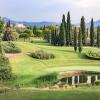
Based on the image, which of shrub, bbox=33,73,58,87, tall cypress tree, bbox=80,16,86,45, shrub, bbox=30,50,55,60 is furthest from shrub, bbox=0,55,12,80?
tall cypress tree, bbox=80,16,86,45

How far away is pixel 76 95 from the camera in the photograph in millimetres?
52375

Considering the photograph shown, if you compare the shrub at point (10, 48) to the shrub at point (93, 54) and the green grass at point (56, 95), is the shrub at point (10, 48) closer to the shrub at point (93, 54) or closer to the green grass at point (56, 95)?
the shrub at point (93, 54)

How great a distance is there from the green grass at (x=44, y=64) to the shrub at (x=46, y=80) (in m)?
1.13

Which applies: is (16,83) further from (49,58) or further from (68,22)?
(68,22)

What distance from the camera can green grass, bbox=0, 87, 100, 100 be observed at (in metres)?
50.4

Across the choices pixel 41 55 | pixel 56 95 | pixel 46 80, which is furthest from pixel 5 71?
pixel 41 55

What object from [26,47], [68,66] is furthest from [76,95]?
[26,47]

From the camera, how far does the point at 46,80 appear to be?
65938 millimetres

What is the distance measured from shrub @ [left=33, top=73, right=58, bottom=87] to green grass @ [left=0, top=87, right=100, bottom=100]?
541 centimetres

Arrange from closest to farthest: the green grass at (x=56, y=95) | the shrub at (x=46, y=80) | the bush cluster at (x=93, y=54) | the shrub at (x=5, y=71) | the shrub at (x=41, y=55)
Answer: the green grass at (x=56, y=95)
the shrub at (x=46, y=80)
the shrub at (x=5, y=71)
the shrub at (x=41, y=55)
the bush cluster at (x=93, y=54)

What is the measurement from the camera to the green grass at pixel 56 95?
5044 cm

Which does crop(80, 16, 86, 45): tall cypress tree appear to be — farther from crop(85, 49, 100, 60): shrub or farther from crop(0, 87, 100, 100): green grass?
crop(0, 87, 100, 100): green grass

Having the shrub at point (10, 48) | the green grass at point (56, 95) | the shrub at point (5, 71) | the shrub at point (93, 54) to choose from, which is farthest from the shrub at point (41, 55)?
the green grass at point (56, 95)

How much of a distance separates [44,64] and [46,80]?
19.1 metres
